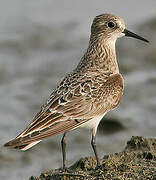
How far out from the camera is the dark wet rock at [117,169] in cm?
788

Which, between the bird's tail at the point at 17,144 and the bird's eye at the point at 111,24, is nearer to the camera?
the bird's tail at the point at 17,144

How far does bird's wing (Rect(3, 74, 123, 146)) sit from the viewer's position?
8492mm

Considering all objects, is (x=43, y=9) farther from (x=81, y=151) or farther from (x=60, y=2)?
(x=81, y=151)

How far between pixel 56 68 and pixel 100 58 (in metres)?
6.55

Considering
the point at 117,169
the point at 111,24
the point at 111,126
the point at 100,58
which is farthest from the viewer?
the point at 111,126

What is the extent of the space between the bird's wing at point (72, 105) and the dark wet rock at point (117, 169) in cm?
55

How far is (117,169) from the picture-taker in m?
8.04

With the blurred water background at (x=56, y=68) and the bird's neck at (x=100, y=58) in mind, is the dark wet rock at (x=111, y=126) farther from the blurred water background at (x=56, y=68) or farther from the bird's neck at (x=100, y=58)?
the bird's neck at (x=100, y=58)

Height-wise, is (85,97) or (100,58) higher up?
(100,58)

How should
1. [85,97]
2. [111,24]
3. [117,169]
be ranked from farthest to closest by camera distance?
[111,24], [85,97], [117,169]

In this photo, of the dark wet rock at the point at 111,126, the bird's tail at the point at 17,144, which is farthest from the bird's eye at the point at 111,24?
the dark wet rock at the point at 111,126

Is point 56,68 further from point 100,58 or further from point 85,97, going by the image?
point 85,97

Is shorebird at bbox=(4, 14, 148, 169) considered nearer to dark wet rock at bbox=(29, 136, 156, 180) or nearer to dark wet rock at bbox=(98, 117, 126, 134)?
dark wet rock at bbox=(29, 136, 156, 180)

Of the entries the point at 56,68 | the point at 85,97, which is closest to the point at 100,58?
the point at 85,97
